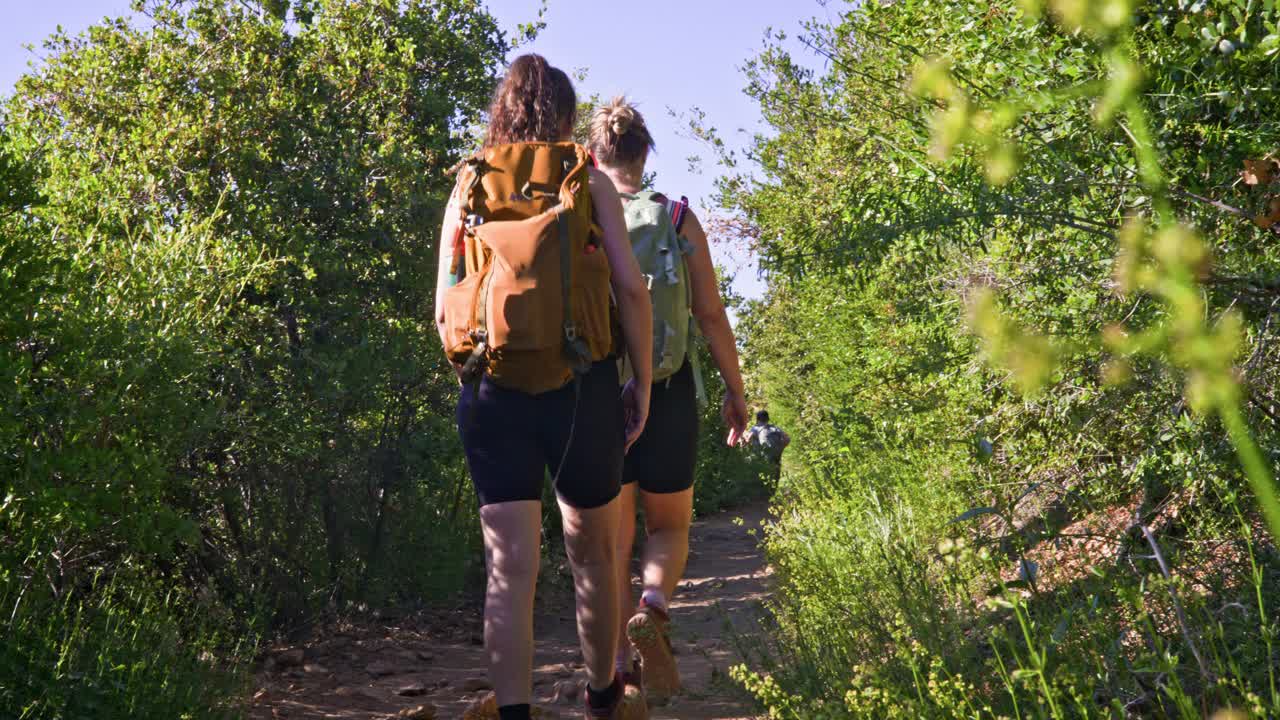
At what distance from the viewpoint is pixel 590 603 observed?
3242 mm

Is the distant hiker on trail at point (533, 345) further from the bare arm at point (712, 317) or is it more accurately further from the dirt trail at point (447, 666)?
the dirt trail at point (447, 666)

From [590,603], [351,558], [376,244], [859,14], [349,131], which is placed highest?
[859,14]

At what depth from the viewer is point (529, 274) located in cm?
292

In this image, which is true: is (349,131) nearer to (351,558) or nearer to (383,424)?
(383,424)

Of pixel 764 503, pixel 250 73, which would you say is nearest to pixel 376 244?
pixel 250 73

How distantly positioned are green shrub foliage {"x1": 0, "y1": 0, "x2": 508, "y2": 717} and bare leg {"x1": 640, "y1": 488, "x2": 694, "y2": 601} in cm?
152

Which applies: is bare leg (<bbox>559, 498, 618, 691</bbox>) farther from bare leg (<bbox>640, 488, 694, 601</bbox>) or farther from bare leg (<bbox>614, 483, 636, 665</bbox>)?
bare leg (<bbox>640, 488, 694, 601</bbox>)

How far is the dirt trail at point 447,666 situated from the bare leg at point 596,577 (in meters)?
1.03

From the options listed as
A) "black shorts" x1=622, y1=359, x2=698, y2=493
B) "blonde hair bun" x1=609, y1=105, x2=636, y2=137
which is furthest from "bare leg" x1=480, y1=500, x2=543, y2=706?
"blonde hair bun" x1=609, y1=105, x2=636, y2=137

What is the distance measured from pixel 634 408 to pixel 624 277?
428 millimetres

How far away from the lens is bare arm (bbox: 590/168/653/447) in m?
3.17

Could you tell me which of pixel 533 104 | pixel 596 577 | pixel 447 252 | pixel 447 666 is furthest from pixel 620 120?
pixel 447 666

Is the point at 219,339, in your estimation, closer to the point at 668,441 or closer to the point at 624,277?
the point at 668,441

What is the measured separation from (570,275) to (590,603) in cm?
94
